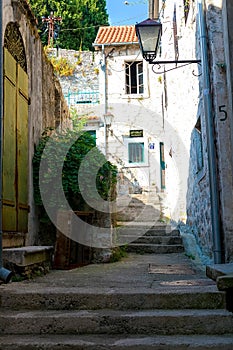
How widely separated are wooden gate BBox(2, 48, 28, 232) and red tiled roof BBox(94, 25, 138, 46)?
10512mm

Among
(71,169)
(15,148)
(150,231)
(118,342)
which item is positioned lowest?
(118,342)

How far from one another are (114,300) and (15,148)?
2939 mm

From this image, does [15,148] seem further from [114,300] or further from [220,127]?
[114,300]

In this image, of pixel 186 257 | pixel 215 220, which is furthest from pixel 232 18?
pixel 186 257

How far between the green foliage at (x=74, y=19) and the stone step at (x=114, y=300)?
21221mm

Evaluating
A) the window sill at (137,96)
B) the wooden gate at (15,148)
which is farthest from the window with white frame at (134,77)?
the wooden gate at (15,148)

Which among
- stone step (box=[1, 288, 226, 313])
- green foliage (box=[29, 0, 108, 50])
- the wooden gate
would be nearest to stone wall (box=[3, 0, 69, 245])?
the wooden gate

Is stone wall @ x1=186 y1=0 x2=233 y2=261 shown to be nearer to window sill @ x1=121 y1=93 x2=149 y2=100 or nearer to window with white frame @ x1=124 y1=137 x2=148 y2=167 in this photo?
window with white frame @ x1=124 y1=137 x2=148 y2=167

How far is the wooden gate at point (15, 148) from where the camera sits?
17.1 feet

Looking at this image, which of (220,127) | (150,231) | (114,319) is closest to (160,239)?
(150,231)

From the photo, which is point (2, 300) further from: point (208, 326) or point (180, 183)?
point (180, 183)

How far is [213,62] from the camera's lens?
17.4 feet

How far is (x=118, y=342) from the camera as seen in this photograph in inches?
107

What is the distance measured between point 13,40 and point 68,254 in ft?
9.92
